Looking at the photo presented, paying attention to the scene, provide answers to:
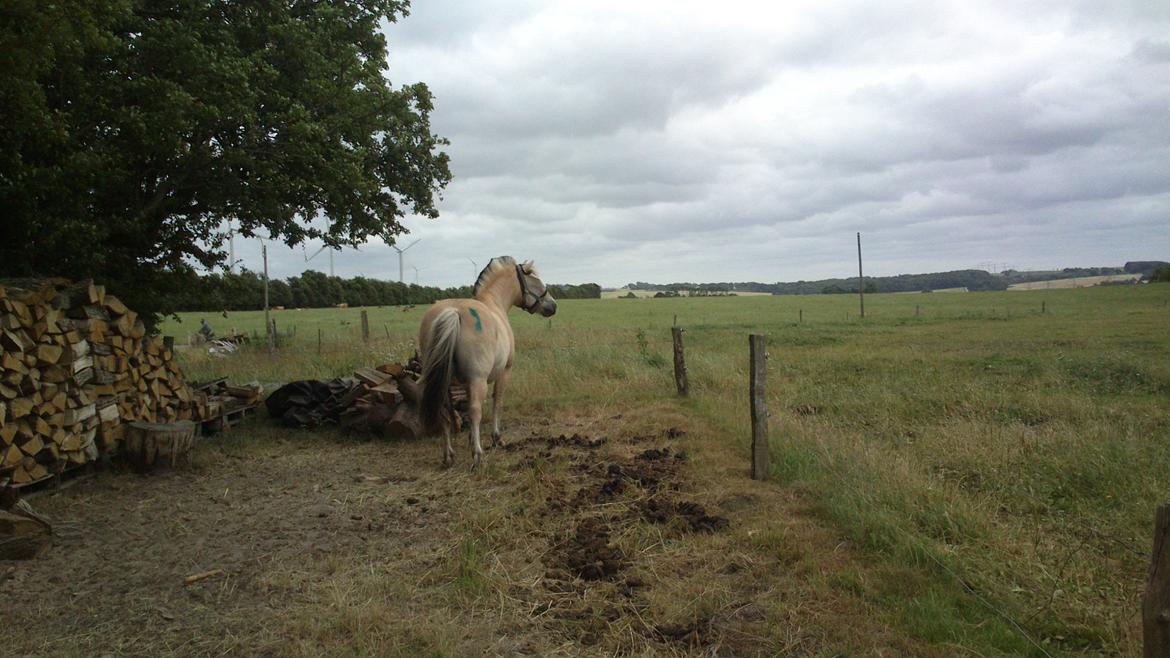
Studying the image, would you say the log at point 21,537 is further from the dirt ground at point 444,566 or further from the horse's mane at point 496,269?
the horse's mane at point 496,269

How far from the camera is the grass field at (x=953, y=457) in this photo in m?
3.62

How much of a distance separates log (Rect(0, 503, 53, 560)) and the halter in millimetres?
5713

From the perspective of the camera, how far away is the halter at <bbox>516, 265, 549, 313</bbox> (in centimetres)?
901

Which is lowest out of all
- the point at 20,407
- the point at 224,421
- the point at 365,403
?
the point at 224,421

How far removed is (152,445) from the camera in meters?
6.52

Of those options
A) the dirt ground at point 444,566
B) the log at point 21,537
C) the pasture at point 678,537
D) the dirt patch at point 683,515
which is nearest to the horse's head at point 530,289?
the pasture at point 678,537

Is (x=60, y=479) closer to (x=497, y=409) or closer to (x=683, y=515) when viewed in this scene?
(x=497, y=409)

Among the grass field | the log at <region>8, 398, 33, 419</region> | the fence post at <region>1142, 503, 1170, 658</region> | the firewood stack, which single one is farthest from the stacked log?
the fence post at <region>1142, 503, 1170, 658</region>

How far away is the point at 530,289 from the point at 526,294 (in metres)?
0.09

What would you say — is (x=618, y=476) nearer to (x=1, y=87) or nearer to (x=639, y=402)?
(x=639, y=402)

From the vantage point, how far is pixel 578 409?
993cm

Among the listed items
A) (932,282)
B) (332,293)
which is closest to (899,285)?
(932,282)

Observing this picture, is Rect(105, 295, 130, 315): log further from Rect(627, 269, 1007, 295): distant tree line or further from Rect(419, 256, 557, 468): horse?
Rect(627, 269, 1007, 295): distant tree line

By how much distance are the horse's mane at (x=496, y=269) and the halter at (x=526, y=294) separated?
9 cm
